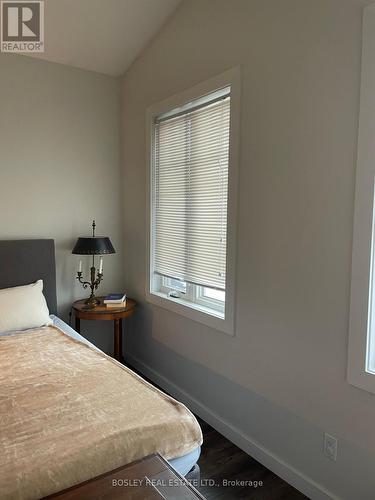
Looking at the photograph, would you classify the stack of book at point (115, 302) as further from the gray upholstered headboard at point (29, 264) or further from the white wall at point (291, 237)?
the white wall at point (291, 237)

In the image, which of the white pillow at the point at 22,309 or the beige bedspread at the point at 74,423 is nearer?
the beige bedspread at the point at 74,423

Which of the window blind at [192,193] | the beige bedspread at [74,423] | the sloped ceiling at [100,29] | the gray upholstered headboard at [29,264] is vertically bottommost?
the beige bedspread at [74,423]

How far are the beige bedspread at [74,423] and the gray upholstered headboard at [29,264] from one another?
3.17ft

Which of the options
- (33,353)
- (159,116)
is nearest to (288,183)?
(159,116)

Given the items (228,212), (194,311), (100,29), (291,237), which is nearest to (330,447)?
(291,237)

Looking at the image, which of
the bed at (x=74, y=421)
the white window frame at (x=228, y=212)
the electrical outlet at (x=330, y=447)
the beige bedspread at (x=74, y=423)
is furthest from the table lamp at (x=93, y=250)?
the electrical outlet at (x=330, y=447)

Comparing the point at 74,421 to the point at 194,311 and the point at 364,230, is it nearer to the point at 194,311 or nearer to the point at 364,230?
the point at 194,311

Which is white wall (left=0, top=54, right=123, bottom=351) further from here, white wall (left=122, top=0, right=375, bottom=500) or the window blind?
white wall (left=122, top=0, right=375, bottom=500)

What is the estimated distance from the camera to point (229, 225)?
225cm

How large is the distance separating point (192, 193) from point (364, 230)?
52.8 inches

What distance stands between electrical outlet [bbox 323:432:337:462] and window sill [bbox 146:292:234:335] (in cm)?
77

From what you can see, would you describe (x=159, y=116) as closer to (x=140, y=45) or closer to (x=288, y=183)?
(x=140, y=45)

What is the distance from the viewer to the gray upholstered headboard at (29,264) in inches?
111

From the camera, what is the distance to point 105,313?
115 inches
